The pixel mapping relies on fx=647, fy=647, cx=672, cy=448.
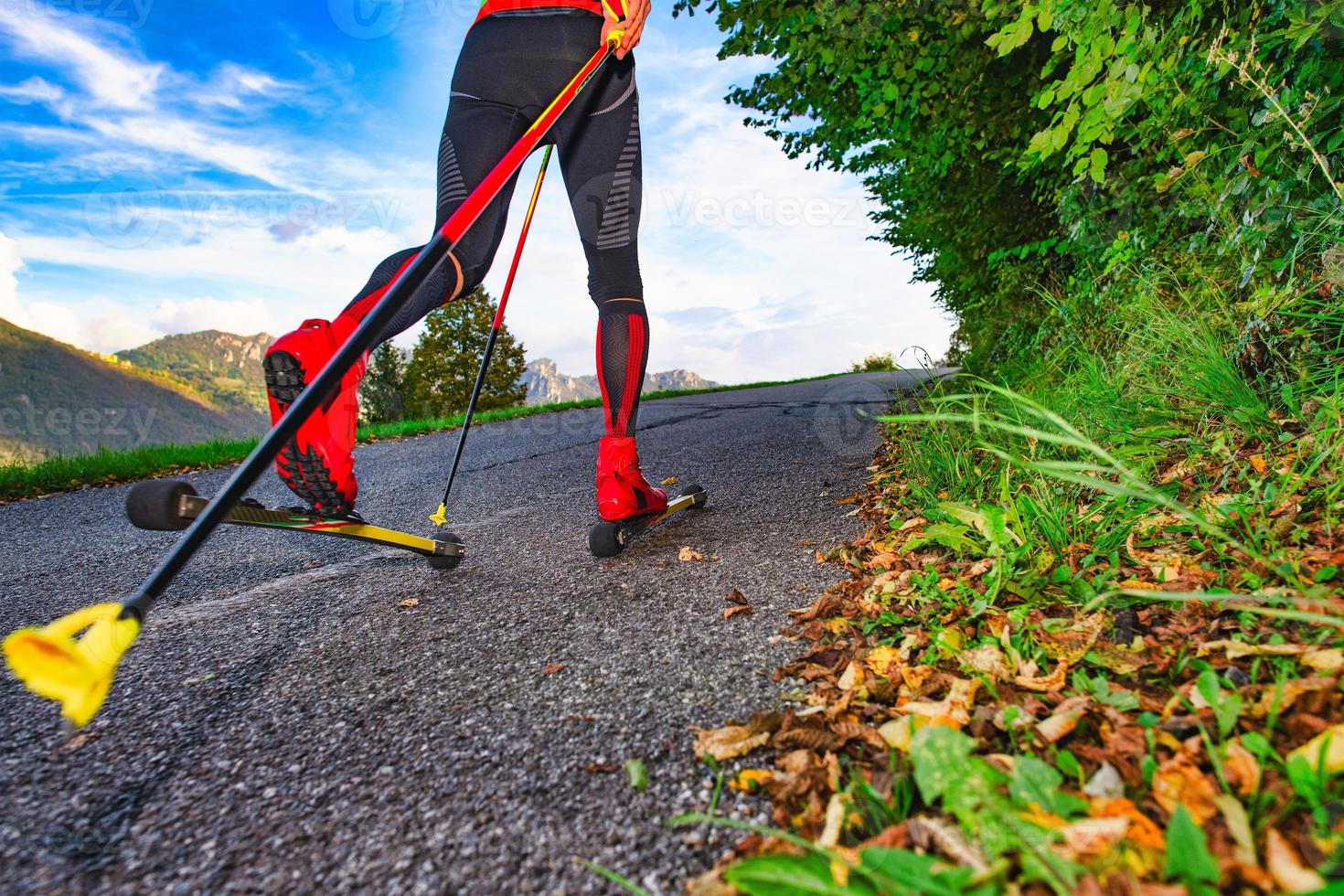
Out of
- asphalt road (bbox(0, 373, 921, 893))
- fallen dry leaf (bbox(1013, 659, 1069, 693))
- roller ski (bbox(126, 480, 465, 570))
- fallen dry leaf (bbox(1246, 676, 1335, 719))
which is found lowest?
asphalt road (bbox(0, 373, 921, 893))

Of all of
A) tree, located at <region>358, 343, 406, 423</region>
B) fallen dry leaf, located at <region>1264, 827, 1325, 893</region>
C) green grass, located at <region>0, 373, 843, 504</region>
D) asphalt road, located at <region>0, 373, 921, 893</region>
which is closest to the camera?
fallen dry leaf, located at <region>1264, 827, 1325, 893</region>

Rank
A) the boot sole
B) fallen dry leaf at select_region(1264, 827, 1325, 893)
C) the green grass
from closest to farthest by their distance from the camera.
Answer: fallen dry leaf at select_region(1264, 827, 1325, 893)
the boot sole
the green grass

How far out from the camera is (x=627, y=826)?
95 cm

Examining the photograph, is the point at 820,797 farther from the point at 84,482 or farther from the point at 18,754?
the point at 84,482

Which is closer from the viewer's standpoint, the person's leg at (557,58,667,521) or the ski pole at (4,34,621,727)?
the ski pole at (4,34,621,727)

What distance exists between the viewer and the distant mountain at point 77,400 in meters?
143

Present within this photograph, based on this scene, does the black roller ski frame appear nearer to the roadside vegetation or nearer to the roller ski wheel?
the roadside vegetation

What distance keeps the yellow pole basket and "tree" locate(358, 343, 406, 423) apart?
44943 mm

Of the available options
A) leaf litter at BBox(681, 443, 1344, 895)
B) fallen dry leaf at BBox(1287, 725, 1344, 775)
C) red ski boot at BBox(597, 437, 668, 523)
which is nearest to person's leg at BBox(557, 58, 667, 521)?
red ski boot at BBox(597, 437, 668, 523)

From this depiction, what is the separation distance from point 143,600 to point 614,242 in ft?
5.92

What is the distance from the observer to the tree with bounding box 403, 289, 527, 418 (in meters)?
42.7

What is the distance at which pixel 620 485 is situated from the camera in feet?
7.70

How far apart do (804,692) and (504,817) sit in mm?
594

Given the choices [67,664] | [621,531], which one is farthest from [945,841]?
[621,531]
